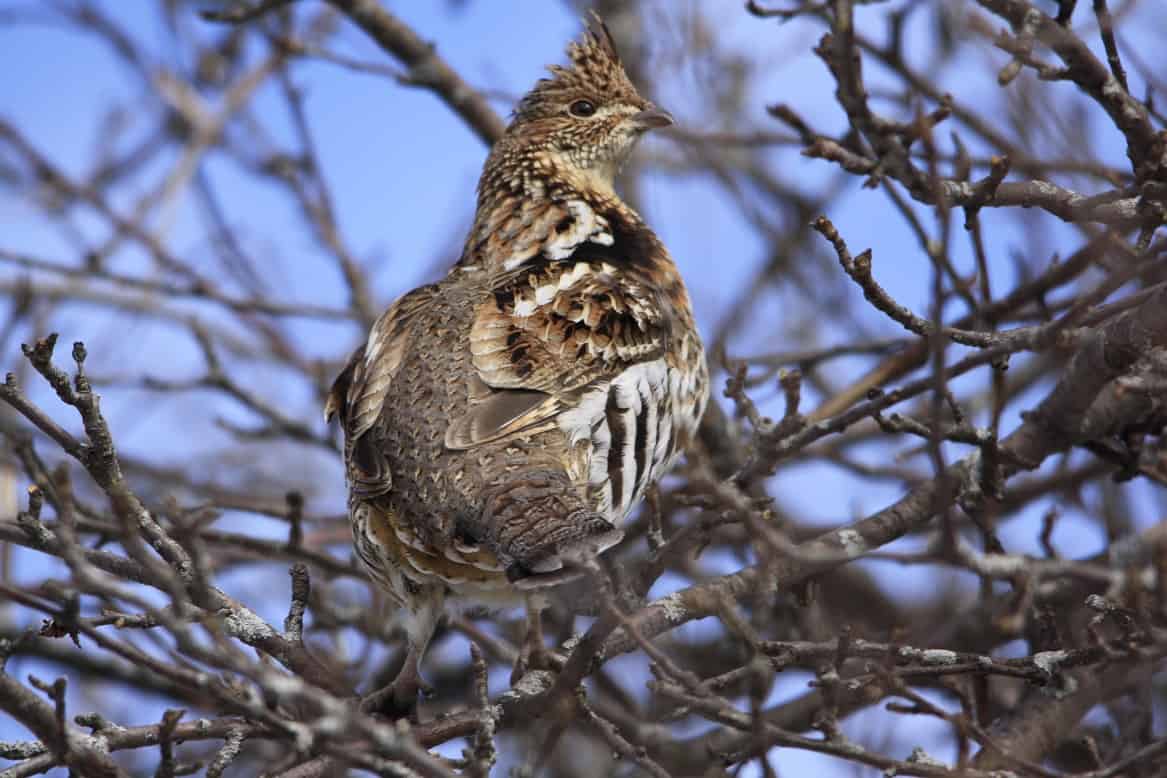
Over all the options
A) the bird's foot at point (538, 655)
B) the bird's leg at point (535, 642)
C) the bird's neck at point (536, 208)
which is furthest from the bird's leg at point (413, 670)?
the bird's neck at point (536, 208)

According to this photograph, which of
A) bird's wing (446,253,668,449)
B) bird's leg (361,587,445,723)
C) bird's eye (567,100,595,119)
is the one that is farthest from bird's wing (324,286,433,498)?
bird's eye (567,100,595,119)

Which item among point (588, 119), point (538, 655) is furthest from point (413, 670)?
point (588, 119)

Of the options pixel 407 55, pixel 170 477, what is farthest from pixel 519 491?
pixel 170 477

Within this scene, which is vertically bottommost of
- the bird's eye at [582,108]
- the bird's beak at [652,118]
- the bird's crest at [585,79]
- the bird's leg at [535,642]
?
the bird's leg at [535,642]

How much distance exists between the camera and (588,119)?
7.21 meters

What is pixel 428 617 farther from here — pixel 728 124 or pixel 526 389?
pixel 728 124

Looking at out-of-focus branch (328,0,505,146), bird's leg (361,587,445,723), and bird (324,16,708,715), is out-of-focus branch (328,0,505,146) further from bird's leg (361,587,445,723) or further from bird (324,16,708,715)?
bird's leg (361,587,445,723)

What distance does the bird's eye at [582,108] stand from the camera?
286 inches

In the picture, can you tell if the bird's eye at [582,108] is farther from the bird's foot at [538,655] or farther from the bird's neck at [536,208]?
the bird's foot at [538,655]

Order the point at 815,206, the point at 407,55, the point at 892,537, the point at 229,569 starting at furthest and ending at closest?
the point at 815,206 < the point at 229,569 < the point at 407,55 < the point at 892,537

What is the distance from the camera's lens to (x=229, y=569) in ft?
25.9

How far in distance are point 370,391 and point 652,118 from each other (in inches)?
95.1

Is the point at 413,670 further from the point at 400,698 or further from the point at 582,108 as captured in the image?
the point at 582,108

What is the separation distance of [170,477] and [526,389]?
157 inches
